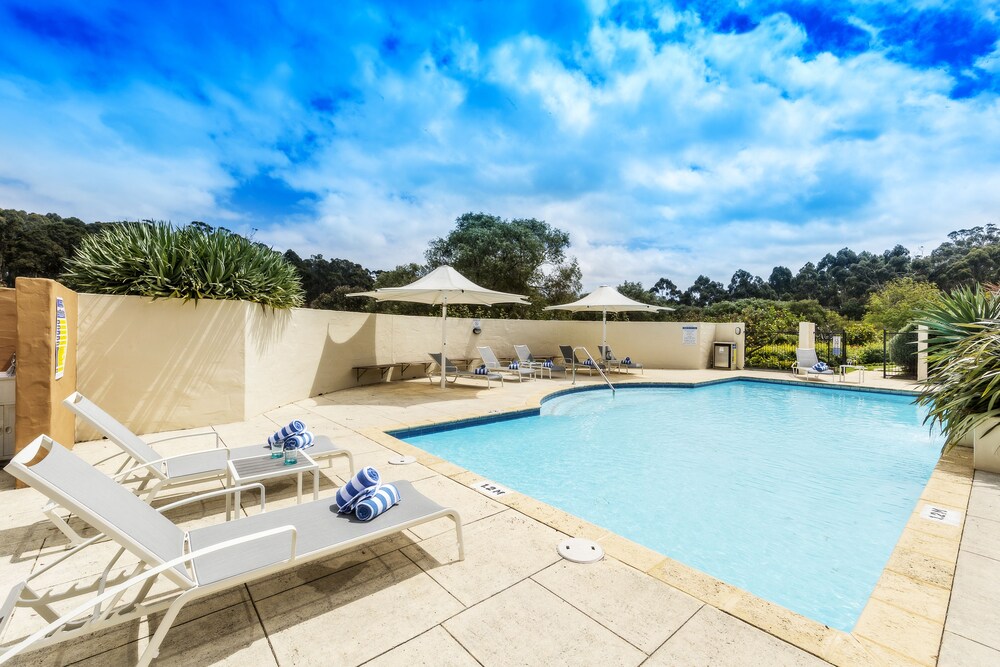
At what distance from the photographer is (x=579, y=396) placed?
10.1 m

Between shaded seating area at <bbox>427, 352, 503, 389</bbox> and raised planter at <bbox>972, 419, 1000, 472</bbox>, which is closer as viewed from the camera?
raised planter at <bbox>972, 419, 1000, 472</bbox>

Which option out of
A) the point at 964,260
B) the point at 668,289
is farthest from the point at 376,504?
the point at 964,260

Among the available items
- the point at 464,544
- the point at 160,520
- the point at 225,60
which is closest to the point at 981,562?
the point at 464,544

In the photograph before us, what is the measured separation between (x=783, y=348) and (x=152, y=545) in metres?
16.5

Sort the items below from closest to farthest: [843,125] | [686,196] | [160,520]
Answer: [160,520] < [843,125] < [686,196]

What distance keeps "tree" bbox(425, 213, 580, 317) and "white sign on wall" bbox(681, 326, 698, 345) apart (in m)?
8.24

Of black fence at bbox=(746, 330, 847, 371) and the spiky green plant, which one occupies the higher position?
the spiky green plant

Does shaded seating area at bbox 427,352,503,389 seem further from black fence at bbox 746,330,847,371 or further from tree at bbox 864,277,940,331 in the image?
tree at bbox 864,277,940,331

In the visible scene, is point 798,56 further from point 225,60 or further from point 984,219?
point 984,219

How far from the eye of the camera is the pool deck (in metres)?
Answer: 1.78

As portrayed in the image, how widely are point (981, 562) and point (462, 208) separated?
2458cm

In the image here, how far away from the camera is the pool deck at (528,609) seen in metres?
1.78

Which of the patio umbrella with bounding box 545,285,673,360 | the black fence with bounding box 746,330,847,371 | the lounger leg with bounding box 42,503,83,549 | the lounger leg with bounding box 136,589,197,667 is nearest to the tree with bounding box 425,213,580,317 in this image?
the patio umbrella with bounding box 545,285,673,360

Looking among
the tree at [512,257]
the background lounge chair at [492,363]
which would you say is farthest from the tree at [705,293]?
the background lounge chair at [492,363]
